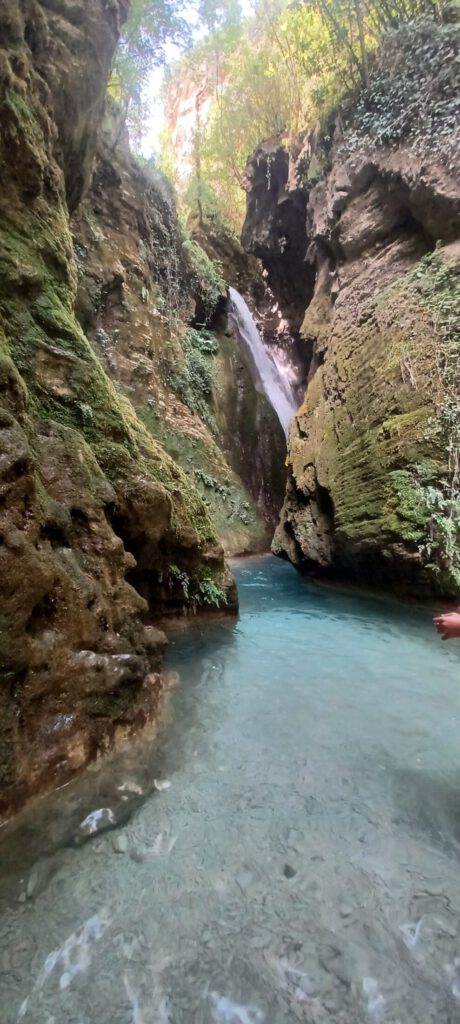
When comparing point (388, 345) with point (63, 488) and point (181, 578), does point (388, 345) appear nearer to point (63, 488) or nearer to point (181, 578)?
point (181, 578)

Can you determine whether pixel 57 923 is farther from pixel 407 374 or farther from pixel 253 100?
pixel 253 100

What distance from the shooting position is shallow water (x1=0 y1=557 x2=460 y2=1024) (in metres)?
1.50

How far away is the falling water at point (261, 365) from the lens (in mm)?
18289

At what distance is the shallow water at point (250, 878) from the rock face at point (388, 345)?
3707 millimetres

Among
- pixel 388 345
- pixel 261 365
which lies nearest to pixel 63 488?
pixel 388 345

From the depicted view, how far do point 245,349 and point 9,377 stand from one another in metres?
16.3

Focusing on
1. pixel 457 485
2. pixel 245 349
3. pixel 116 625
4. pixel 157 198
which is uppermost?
pixel 157 198

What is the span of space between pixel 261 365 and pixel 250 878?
18567 mm

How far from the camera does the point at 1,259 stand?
3902mm

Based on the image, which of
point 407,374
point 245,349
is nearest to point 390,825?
point 407,374

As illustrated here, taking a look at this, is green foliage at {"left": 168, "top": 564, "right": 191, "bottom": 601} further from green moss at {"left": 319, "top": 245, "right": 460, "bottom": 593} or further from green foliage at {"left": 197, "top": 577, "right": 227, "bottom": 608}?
green moss at {"left": 319, "top": 245, "right": 460, "bottom": 593}

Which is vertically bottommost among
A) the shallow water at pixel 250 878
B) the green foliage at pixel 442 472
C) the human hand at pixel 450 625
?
the shallow water at pixel 250 878

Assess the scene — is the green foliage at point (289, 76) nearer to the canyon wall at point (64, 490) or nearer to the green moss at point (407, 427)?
the green moss at point (407, 427)

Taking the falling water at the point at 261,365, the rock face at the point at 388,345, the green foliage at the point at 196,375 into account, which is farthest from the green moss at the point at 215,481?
the falling water at the point at 261,365
